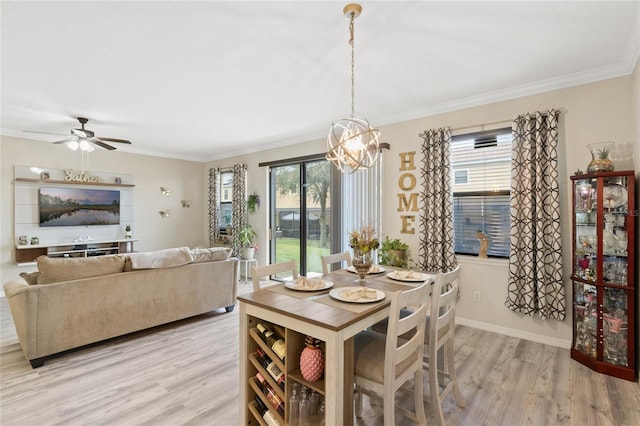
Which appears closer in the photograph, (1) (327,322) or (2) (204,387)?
(1) (327,322)

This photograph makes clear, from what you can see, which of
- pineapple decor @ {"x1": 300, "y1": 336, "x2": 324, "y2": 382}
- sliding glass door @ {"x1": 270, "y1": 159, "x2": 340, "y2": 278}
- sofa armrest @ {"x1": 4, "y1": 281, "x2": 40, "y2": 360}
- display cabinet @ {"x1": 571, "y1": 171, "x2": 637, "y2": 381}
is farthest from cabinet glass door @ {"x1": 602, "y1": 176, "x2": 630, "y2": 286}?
sofa armrest @ {"x1": 4, "y1": 281, "x2": 40, "y2": 360}

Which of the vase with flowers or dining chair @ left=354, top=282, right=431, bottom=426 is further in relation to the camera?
the vase with flowers

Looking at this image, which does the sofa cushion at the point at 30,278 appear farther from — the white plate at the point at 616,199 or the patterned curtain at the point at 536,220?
the white plate at the point at 616,199

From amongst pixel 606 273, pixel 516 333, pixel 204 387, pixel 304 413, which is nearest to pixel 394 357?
pixel 304 413

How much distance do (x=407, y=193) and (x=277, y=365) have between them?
9.66 feet

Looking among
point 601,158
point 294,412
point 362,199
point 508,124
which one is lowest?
point 294,412

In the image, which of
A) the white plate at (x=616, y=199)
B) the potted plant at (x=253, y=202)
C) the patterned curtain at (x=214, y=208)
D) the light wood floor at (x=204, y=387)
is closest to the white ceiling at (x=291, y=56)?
the white plate at (x=616, y=199)

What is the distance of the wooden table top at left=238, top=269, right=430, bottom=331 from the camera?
1.53 m

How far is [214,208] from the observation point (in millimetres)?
6945

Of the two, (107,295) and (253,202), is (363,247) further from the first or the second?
(253,202)

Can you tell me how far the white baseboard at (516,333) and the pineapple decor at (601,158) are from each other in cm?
170

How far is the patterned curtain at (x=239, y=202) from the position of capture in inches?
244

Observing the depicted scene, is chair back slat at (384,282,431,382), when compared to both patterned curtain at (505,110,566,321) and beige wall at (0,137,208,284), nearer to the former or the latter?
patterned curtain at (505,110,566,321)

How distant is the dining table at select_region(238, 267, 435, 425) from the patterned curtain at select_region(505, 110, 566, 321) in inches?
69.0
